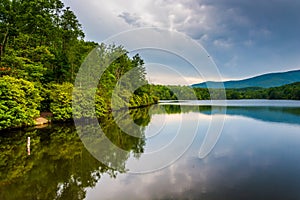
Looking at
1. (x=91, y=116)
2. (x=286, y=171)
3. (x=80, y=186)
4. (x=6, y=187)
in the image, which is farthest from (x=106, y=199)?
(x=91, y=116)

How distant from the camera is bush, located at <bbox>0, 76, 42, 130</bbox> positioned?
15.0 meters

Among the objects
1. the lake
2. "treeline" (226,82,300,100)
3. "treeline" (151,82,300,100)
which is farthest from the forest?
"treeline" (226,82,300,100)

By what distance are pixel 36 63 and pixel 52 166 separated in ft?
50.6

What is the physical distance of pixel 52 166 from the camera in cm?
877

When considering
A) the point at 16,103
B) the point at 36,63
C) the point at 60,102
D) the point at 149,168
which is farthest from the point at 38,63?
the point at 149,168

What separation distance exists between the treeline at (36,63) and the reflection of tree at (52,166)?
2.85 m

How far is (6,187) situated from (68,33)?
26.8 m

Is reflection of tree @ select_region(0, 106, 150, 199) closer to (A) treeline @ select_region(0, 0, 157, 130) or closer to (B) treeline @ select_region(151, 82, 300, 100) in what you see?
(A) treeline @ select_region(0, 0, 157, 130)

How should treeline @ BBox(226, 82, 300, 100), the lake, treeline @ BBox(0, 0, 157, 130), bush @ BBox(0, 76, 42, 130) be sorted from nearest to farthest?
the lake < bush @ BBox(0, 76, 42, 130) < treeline @ BBox(0, 0, 157, 130) < treeline @ BBox(226, 82, 300, 100)

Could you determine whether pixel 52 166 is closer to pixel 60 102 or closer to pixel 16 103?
pixel 16 103

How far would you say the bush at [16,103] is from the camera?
14992 mm

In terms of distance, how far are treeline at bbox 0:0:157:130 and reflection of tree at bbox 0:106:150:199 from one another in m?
2.85

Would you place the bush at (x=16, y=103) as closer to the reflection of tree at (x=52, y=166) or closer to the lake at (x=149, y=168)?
the lake at (x=149, y=168)

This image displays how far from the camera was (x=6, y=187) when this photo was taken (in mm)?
6617
